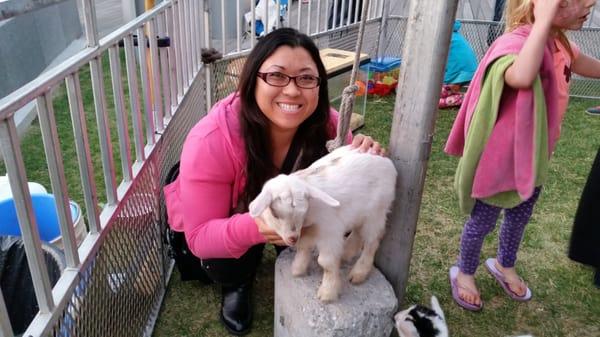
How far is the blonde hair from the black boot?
4.84 feet

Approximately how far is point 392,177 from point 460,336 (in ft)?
3.18

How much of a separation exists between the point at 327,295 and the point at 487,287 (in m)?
1.14

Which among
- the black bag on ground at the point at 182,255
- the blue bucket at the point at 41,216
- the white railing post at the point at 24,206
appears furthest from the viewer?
the black bag on ground at the point at 182,255

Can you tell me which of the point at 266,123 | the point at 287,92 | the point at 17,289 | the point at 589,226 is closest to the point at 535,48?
the point at 287,92

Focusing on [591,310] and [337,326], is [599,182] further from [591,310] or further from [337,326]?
[337,326]

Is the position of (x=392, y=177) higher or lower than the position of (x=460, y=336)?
higher

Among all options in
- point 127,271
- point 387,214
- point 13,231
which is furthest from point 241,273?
point 13,231

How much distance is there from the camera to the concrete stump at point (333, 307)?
1.50m

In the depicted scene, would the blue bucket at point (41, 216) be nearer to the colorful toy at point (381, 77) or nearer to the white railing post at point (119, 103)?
the white railing post at point (119, 103)

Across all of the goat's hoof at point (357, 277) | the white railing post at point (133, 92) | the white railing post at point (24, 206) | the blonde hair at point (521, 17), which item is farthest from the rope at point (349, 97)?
the white railing post at point (24, 206)

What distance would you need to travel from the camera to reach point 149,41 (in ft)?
6.15

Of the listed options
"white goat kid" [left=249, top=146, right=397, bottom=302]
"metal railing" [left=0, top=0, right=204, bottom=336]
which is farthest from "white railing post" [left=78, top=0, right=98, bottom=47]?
"white goat kid" [left=249, top=146, right=397, bottom=302]

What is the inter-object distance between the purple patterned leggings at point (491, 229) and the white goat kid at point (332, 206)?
662 mm

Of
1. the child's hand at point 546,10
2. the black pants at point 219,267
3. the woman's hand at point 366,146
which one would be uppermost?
the child's hand at point 546,10
